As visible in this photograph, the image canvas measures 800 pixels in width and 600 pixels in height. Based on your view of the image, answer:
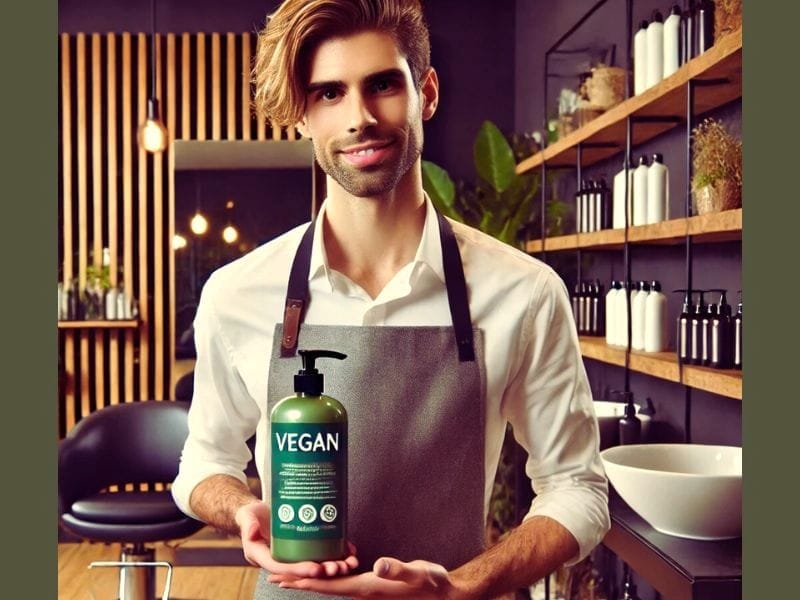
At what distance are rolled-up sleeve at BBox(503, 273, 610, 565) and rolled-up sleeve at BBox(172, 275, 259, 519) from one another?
0.49 meters

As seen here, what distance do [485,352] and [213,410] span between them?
1.65 ft

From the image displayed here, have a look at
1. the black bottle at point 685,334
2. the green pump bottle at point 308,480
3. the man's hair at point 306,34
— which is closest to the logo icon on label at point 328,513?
the green pump bottle at point 308,480

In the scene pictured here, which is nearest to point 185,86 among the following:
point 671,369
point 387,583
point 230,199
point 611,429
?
point 230,199

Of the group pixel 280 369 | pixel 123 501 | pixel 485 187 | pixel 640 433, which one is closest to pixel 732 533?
pixel 640 433

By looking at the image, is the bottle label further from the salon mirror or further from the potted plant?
the salon mirror

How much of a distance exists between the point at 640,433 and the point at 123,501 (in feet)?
6.39

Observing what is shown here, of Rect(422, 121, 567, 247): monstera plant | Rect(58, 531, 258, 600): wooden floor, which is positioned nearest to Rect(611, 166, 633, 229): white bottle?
Rect(422, 121, 567, 247): monstera plant

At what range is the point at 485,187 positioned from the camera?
576 centimetres

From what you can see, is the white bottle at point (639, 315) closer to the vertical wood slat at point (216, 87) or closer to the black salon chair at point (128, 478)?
the black salon chair at point (128, 478)

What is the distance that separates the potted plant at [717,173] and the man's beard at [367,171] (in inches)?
49.2

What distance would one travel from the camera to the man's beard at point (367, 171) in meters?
1.55

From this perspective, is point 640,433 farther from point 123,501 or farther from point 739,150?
point 123,501

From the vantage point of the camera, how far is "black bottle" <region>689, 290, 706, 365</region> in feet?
8.76

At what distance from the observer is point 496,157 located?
16.7 feet
